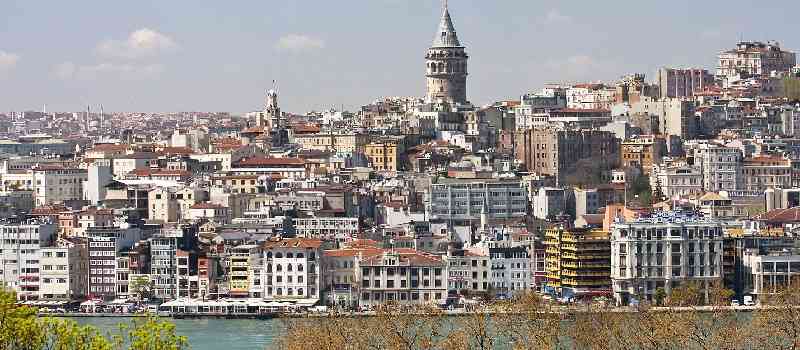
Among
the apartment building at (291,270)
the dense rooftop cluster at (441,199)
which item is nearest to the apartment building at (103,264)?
the dense rooftop cluster at (441,199)

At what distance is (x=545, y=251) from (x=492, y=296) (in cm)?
195

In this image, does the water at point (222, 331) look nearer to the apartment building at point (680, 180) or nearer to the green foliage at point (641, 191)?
the green foliage at point (641, 191)

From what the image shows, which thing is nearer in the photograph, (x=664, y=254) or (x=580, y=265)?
(x=664, y=254)

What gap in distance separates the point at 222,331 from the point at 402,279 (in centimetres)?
357

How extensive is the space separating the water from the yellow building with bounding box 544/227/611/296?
487 centimetres

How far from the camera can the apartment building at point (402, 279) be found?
36.3 meters

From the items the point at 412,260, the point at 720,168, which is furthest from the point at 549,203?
the point at 412,260

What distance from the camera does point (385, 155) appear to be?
177ft

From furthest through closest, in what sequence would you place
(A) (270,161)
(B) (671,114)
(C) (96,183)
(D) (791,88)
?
(D) (791,88) < (B) (671,114) < (A) (270,161) < (C) (96,183)

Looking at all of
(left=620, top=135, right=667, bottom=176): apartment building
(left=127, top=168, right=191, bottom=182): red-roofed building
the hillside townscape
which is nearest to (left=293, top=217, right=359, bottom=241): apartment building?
the hillside townscape

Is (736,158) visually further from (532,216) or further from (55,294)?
(55,294)

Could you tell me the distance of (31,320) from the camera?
18781mm

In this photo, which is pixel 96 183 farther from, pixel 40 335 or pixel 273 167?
pixel 40 335

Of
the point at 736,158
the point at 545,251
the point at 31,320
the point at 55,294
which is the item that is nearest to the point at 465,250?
the point at 545,251
